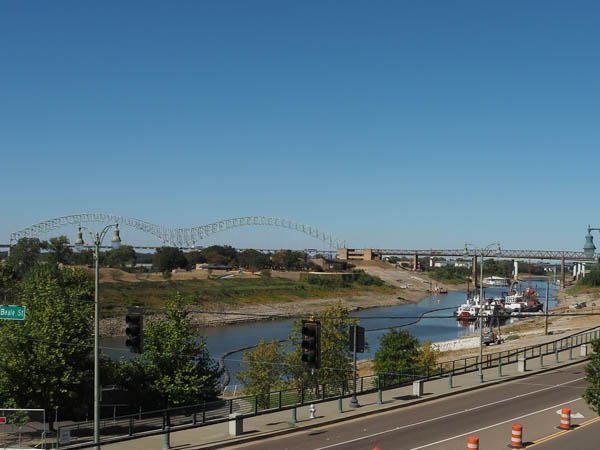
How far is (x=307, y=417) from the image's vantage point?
27.7 meters

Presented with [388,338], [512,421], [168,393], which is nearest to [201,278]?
[388,338]

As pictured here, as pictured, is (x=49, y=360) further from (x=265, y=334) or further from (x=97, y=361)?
(x=265, y=334)

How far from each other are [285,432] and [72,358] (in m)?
13.0

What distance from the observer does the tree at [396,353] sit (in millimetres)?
46906

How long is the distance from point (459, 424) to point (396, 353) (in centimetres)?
2120

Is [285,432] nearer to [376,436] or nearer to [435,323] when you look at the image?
[376,436]

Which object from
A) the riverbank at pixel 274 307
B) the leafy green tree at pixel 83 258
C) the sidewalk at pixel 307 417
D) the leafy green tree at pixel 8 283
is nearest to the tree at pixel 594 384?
the sidewalk at pixel 307 417

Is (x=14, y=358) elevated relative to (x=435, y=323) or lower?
elevated

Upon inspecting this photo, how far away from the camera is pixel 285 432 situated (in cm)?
2536

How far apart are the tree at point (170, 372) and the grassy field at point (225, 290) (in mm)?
71619

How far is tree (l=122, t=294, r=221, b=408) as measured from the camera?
113ft

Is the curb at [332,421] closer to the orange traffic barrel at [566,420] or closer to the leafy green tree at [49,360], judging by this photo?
the orange traffic barrel at [566,420]

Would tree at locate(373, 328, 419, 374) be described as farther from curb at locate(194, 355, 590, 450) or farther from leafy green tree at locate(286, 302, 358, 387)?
curb at locate(194, 355, 590, 450)

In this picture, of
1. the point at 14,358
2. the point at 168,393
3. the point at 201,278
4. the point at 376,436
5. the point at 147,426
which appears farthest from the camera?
the point at 201,278
